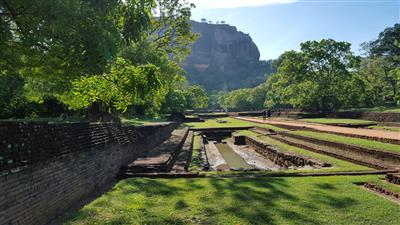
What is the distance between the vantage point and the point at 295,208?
6.01 metres

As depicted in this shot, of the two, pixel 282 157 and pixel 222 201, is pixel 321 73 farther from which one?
pixel 222 201

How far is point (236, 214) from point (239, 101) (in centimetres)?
9497

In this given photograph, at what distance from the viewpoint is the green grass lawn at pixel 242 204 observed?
5.44 meters

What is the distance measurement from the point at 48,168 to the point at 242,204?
4018 mm

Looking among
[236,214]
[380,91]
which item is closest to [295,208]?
[236,214]

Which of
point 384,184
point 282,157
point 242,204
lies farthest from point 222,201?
point 282,157

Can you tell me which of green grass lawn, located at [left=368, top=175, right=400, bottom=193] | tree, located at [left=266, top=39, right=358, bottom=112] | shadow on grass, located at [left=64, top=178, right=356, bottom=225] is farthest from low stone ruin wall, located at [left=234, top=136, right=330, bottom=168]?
tree, located at [left=266, top=39, right=358, bottom=112]

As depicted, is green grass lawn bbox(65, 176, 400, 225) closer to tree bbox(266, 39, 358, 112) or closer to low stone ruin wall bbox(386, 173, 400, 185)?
low stone ruin wall bbox(386, 173, 400, 185)

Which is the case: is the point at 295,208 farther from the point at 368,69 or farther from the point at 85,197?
the point at 368,69

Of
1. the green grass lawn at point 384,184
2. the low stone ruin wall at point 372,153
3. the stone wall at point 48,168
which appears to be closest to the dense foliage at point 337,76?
the low stone ruin wall at point 372,153

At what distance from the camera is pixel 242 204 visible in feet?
20.7

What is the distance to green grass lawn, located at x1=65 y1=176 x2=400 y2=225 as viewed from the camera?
5441 millimetres

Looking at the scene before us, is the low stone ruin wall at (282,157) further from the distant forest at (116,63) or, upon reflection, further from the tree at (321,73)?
the tree at (321,73)

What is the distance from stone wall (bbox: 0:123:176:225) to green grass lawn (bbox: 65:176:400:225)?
688 millimetres
